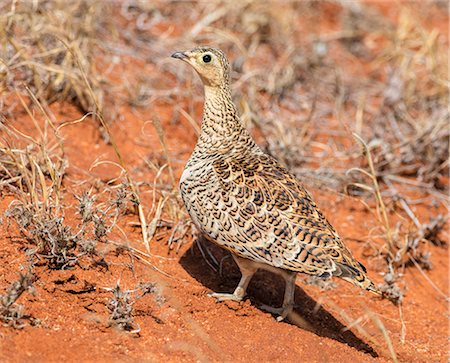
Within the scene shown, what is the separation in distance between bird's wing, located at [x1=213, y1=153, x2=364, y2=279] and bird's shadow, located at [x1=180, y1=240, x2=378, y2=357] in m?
0.65

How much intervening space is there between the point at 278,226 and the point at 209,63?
4.08 ft

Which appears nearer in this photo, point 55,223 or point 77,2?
point 55,223

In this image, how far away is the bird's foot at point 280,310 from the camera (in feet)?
14.9

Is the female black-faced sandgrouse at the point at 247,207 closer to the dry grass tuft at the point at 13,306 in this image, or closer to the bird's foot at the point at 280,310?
the bird's foot at the point at 280,310

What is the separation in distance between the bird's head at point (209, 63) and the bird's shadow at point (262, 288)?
48.1 inches

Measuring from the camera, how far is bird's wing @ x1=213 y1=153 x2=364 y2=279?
4137 millimetres

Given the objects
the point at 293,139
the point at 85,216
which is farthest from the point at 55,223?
the point at 293,139

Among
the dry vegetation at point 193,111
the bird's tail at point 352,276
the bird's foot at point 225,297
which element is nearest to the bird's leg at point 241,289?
the bird's foot at point 225,297

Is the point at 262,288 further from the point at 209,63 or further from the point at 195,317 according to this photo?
the point at 209,63

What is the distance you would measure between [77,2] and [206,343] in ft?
13.3

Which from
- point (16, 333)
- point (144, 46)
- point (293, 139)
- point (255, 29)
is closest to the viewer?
point (16, 333)

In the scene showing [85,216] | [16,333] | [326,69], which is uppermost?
[326,69]

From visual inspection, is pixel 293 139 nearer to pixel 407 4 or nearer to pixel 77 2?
pixel 77 2

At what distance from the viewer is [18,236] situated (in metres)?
4.43
